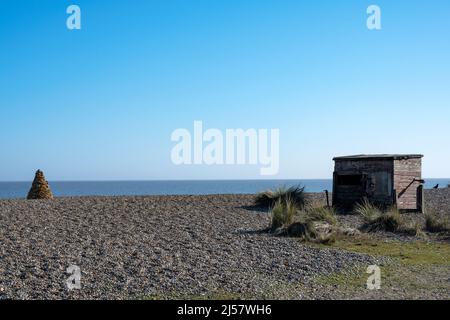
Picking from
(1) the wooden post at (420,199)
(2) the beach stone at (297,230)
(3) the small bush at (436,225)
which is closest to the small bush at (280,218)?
(2) the beach stone at (297,230)

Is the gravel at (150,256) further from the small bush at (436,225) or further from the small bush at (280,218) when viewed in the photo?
the small bush at (436,225)

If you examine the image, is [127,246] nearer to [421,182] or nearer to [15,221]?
[15,221]

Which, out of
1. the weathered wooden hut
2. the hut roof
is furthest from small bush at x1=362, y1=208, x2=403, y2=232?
the hut roof

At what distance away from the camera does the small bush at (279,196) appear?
23.4 m

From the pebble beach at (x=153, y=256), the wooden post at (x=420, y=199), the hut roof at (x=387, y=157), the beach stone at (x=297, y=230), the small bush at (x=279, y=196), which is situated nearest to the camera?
the pebble beach at (x=153, y=256)

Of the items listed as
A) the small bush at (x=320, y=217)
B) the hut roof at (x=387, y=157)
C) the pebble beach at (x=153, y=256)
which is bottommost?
the pebble beach at (x=153, y=256)

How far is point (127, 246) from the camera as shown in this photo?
12.9m

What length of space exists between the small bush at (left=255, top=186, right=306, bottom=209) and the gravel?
12.1 feet

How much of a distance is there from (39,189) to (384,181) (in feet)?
53.3

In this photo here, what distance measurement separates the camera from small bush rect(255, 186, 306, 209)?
23.4 meters

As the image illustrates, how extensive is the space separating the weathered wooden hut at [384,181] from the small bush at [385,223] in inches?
156

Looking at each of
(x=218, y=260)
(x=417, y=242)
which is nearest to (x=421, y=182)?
(x=417, y=242)

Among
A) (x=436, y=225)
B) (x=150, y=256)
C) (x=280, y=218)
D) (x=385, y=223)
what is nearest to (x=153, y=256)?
(x=150, y=256)
